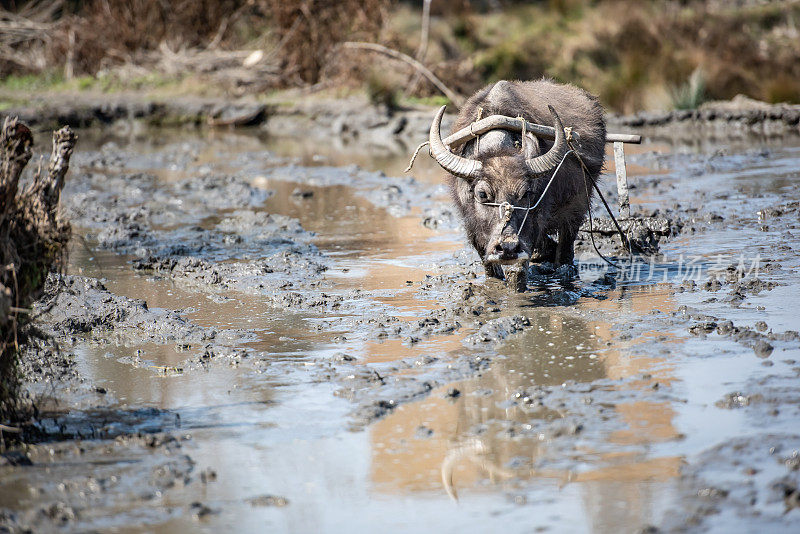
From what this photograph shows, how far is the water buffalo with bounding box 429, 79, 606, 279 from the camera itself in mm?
6605

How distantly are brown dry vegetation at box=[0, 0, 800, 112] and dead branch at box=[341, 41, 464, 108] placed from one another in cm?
19

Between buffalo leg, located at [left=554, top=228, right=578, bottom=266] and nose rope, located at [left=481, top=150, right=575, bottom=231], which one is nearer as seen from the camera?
nose rope, located at [left=481, top=150, right=575, bottom=231]

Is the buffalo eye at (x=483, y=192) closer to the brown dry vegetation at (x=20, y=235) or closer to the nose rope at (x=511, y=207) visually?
the nose rope at (x=511, y=207)

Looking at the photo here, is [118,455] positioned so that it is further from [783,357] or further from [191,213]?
[191,213]

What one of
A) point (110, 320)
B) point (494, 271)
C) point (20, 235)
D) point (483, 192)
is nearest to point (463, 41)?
point (494, 271)

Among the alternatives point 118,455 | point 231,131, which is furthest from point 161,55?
point 118,455

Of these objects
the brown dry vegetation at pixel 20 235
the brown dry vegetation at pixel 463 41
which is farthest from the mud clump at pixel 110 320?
the brown dry vegetation at pixel 463 41

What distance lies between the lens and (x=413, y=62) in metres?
19.1

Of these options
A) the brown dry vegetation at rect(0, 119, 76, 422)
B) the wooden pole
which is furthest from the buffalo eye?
the brown dry vegetation at rect(0, 119, 76, 422)

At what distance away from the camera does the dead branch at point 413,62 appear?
1827 cm

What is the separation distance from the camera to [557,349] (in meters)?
5.75

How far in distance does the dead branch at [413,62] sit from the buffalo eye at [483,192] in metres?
11.2

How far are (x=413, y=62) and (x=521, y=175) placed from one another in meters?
13.0

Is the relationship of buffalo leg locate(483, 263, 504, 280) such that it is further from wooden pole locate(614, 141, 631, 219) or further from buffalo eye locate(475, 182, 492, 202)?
wooden pole locate(614, 141, 631, 219)
